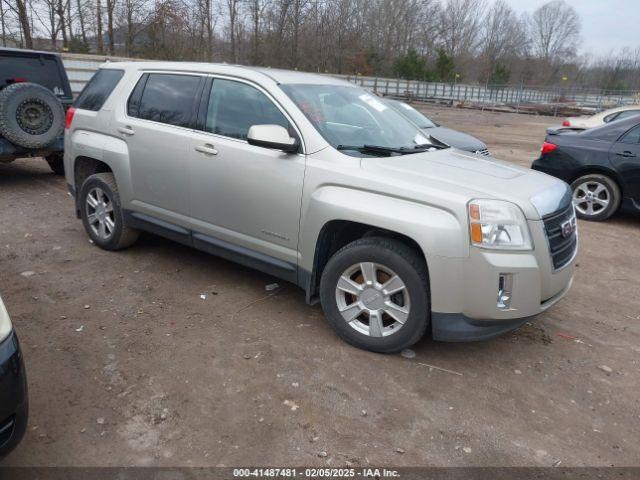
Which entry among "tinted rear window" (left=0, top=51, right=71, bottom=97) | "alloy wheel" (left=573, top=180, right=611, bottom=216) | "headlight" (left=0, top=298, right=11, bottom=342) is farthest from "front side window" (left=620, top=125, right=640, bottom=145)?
"tinted rear window" (left=0, top=51, right=71, bottom=97)

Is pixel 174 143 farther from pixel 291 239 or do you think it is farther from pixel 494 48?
pixel 494 48

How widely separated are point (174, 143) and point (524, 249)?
2.90 m

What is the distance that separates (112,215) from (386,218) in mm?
3151

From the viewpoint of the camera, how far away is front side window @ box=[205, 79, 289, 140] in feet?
13.2

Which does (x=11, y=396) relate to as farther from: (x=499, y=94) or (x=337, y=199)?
(x=499, y=94)

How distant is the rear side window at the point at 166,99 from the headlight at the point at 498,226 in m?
2.55

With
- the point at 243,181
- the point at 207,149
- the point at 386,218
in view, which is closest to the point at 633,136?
the point at 386,218

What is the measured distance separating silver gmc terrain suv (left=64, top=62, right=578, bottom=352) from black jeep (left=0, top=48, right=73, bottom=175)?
8.27ft

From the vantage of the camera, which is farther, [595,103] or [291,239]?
[595,103]

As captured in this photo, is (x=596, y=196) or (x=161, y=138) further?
(x=596, y=196)

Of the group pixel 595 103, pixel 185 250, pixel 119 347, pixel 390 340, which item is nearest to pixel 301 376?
pixel 390 340

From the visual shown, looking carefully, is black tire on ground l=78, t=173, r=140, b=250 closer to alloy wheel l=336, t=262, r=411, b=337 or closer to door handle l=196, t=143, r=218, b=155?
door handle l=196, t=143, r=218, b=155

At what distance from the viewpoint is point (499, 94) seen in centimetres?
4625

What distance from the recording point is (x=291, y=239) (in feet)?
12.7
